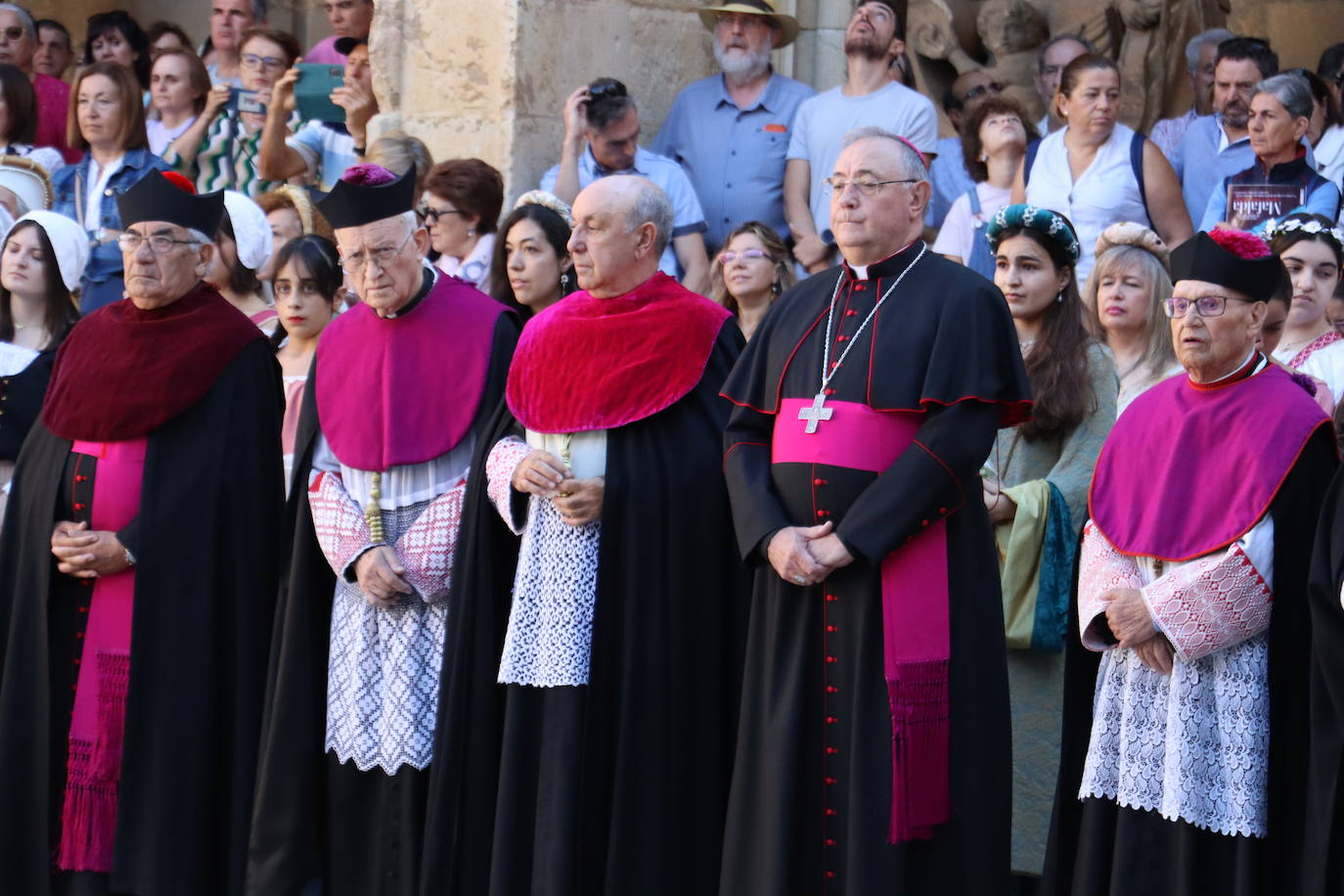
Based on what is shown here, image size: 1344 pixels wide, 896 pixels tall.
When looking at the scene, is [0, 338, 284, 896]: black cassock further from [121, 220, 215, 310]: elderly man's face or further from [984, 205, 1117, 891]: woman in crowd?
[984, 205, 1117, 891]: woman in crowd

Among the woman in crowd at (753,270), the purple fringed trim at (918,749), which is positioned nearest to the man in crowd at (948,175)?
the woman in crowd at (753,270)

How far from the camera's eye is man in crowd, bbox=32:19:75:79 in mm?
11383

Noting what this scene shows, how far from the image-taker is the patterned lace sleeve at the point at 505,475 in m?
5.70

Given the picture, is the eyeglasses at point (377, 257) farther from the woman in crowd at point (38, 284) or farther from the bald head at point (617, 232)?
the woman in crowd at point (38, 284)

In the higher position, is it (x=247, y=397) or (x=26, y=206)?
(x=26, y=206)

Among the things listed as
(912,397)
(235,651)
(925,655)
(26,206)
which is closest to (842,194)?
(912,397)

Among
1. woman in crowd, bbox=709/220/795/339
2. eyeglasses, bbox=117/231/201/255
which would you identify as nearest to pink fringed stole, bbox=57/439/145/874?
eyeglasses, bbox=117/231/201/255

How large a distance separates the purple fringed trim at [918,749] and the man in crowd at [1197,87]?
13.8 ft

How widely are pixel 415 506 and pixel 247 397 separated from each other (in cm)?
76

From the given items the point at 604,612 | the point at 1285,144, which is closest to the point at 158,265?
the point at 604,612

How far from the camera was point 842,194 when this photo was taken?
5.33 meters

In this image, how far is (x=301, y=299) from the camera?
7094 millimetres

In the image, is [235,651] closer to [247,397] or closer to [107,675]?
[107,675]

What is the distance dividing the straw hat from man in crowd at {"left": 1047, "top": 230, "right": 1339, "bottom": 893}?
3.82 m
